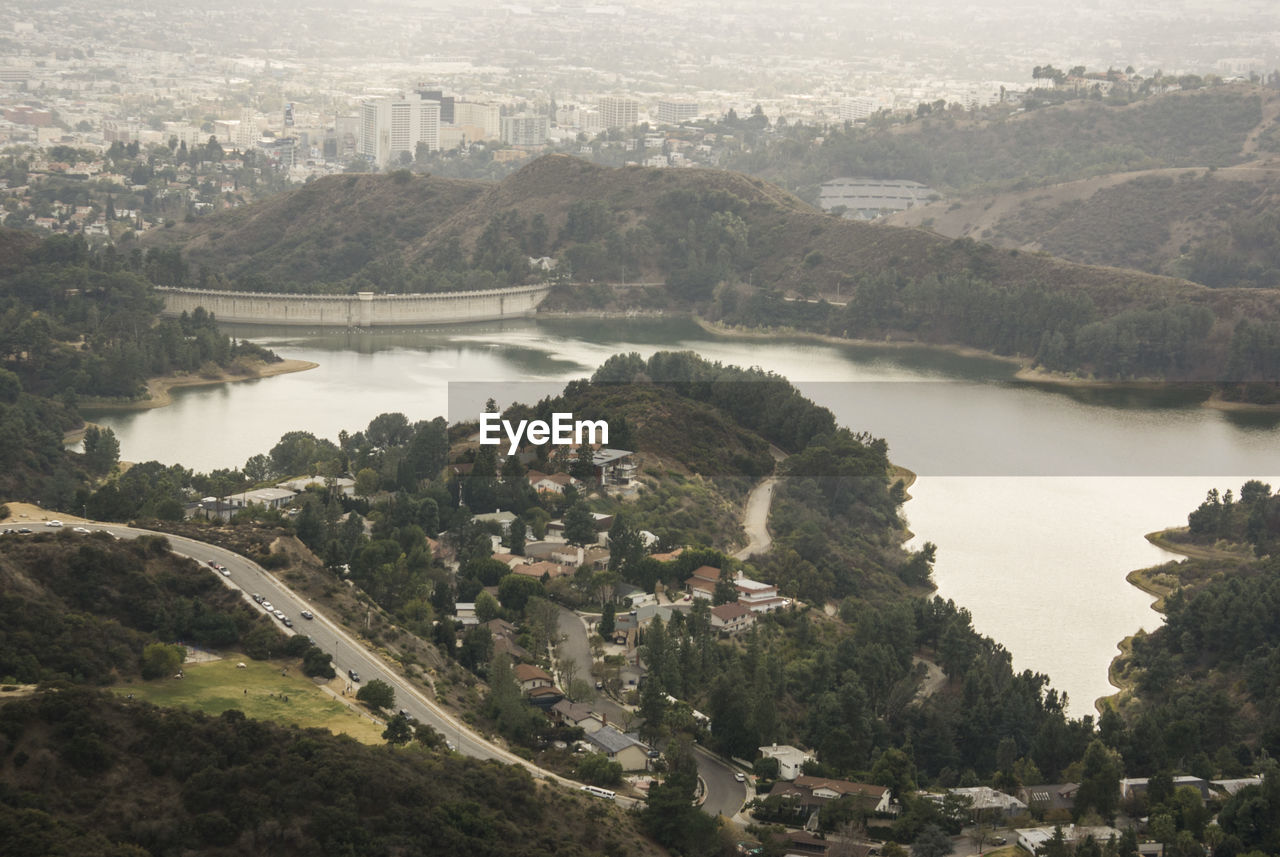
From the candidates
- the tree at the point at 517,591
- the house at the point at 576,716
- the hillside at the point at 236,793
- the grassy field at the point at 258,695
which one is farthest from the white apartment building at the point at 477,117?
the hillside at the point at 236,793

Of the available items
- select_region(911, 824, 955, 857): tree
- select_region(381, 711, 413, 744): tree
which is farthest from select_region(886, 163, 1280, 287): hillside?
select_region(381, 711, 413, 744): tree

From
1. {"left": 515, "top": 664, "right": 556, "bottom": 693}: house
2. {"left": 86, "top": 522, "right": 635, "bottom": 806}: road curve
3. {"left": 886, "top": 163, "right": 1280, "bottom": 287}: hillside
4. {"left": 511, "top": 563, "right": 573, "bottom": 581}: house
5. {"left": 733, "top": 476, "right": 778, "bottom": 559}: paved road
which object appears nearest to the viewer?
{"left": 86, "top": 522, "right": 635, "bottom": 806}: road curve

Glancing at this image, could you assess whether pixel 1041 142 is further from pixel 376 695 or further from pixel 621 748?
pixel 376 695

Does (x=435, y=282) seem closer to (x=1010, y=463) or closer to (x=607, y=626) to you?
(x=1010, y=463)

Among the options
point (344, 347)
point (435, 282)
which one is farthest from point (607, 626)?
point (435, 282)

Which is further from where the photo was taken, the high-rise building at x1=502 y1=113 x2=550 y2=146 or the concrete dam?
the high-rise building at x1=502 y1=113 x2=550 y2=146

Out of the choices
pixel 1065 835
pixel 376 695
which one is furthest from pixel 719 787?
pixel 376 695

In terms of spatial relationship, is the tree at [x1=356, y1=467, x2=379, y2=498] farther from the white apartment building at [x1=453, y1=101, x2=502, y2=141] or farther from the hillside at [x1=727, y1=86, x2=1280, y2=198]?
the white apartment building at [x1=453, y1=101, x2=502, y2=141]
